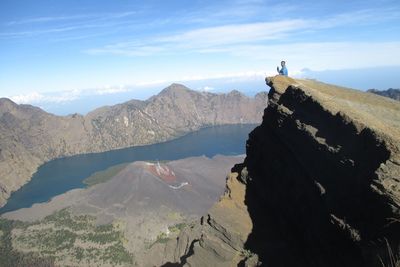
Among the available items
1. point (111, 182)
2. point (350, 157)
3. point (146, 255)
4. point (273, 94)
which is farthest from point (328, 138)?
point (111, 182)

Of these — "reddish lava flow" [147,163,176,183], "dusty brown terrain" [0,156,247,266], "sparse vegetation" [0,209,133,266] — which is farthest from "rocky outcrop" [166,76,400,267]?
"reddish lava flow" [147,163,176,183]

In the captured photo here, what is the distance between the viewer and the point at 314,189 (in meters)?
28.8

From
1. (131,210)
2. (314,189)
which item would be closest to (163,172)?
(131,210)

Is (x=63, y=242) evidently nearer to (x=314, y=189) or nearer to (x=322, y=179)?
(x=314, y=189)

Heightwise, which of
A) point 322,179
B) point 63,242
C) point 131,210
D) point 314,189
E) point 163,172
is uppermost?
point 322,179

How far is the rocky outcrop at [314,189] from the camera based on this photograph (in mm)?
21297

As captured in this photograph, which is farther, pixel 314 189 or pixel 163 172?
pixel 163 172

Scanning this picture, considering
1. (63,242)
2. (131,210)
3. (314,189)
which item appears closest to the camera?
(314,189)

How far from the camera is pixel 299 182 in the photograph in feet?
104

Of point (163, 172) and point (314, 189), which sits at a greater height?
point (314, 189)

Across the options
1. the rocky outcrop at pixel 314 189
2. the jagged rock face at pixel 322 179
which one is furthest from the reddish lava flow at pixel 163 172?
the jagged rock face at pixel 322 179

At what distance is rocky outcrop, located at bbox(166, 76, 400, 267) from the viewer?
838 inches

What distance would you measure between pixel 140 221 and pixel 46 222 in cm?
3122

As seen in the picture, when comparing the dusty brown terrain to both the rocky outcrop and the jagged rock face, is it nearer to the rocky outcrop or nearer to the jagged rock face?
the rocky outcrop
